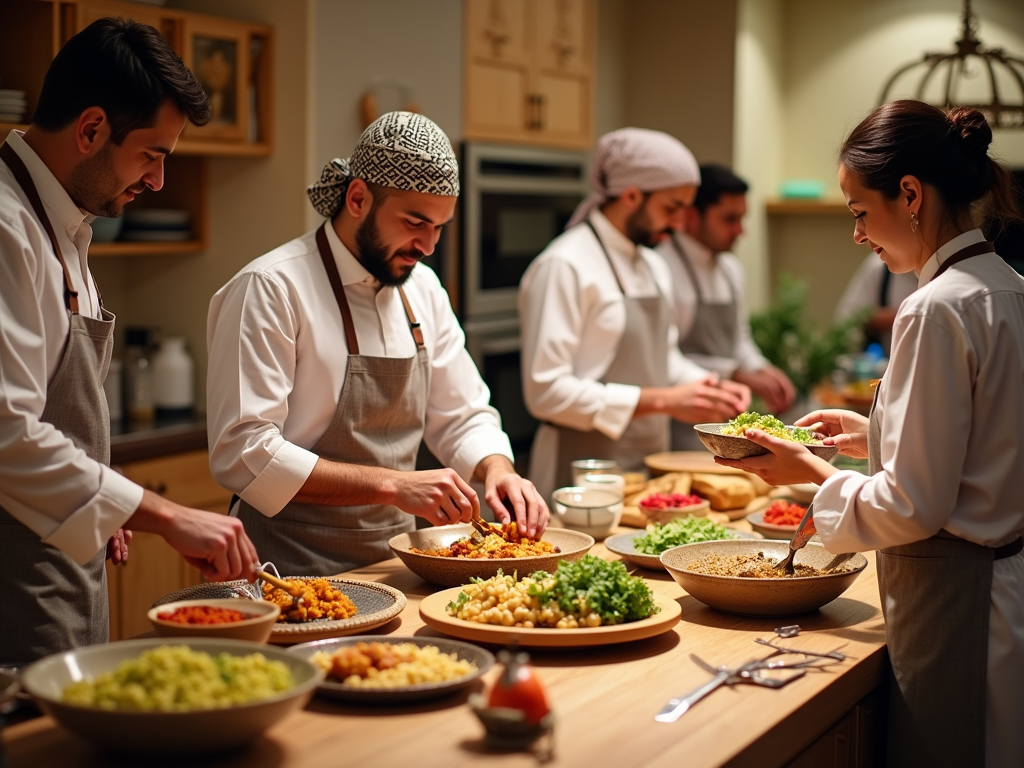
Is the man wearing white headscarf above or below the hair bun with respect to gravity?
below

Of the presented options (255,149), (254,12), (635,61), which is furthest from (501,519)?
(635,61)

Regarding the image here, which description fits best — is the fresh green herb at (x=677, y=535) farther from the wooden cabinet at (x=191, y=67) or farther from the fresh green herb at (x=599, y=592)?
the wooden cabinet at (x=191, y=67)

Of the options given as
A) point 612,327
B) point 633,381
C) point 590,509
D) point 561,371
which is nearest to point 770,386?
point 633,381

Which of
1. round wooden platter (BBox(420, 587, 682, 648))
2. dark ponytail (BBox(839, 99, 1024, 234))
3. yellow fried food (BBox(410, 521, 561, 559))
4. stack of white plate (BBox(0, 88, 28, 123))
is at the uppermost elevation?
stack of white plate (BBox(0, 88, 28, 123))

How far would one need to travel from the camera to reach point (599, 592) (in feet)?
6.32

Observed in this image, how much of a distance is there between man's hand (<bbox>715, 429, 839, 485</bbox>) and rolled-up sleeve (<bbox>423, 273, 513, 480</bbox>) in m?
0.80

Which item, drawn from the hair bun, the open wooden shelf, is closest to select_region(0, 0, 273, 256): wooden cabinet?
the hair bun

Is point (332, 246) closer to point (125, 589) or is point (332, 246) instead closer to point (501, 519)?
point (501, 519)

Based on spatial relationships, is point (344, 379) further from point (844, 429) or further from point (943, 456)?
point (943, 456)

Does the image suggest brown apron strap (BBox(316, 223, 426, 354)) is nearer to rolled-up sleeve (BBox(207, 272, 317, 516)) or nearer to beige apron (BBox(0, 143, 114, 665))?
rolled-up sleeve (BBox(207, 272, 317, 516))

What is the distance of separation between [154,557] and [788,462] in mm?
2335

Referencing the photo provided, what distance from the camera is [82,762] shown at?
1452mm

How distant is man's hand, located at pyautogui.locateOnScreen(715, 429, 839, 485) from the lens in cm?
209

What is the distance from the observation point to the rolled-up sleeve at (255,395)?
2307 millimetres
